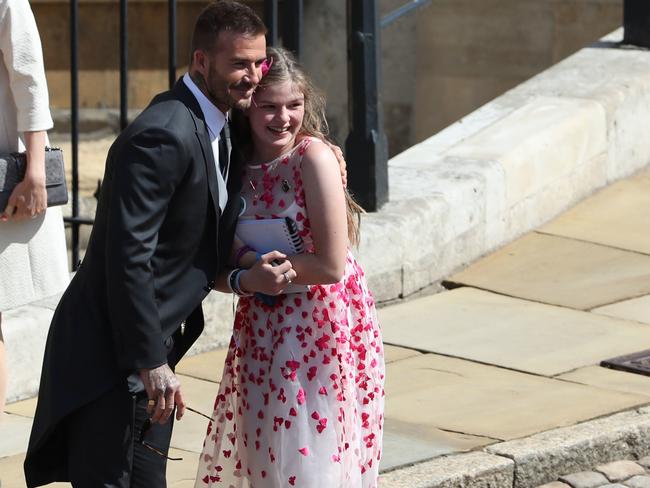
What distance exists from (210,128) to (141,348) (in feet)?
1.73

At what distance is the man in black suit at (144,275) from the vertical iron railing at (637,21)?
5.47m

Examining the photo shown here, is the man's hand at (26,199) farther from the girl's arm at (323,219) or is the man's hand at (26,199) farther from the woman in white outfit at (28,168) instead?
the girl's arm at (323,219)

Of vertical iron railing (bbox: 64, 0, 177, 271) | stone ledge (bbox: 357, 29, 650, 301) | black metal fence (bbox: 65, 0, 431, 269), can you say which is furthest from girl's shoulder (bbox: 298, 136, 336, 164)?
black metal fence (bbox: 65, 0, 431, 269)

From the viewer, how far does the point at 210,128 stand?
3508mm

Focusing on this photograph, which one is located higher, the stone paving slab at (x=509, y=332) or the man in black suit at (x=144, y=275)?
the man in black suit at (x=144, y=275)

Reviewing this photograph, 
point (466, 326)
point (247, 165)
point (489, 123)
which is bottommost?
point (466, 326)

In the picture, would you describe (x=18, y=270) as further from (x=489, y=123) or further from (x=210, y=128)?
(x=489, y=123)

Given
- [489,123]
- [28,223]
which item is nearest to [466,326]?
[489,123]

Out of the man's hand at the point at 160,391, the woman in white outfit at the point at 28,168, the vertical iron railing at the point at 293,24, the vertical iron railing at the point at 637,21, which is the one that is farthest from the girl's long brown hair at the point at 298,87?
the vertical iron railing at the point at 637,21

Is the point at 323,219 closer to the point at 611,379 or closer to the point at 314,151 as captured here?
the point at 314,151

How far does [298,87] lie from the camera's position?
365cm

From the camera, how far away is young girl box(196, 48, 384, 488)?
3.64m

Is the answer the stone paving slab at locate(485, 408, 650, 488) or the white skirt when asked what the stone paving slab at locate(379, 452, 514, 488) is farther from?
the white skirt

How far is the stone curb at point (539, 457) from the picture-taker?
14.8 feet
